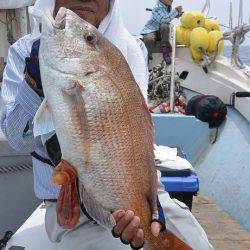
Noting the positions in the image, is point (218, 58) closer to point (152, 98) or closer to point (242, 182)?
point (152, 98)

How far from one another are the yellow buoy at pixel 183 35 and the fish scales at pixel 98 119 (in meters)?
6.89

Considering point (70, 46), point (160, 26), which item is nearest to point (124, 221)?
point (70, 46)

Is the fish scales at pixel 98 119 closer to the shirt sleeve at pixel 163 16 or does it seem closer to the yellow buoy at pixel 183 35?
A: the yellow buoy at pixel 183 35

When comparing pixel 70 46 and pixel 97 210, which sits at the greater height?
pixel 70 46

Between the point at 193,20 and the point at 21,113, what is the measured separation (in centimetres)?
674

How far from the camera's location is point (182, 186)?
3.48m

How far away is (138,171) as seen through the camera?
6.38 feet

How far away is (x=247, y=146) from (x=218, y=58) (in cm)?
245

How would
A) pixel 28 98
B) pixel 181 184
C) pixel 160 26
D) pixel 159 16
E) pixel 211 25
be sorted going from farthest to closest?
pixel 159 16 → pixel 160 26 → pixel 211 25 → pixel 181 184 → pixel 28 98

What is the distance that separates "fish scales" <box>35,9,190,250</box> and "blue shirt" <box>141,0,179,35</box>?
845cm

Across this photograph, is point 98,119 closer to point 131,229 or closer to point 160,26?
point 131,229

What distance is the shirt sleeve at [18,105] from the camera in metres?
2.26

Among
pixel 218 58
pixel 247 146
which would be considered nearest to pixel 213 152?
pixel 247 146

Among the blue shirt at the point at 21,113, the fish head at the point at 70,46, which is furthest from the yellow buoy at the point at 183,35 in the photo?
the fish head at the point at 70,46
